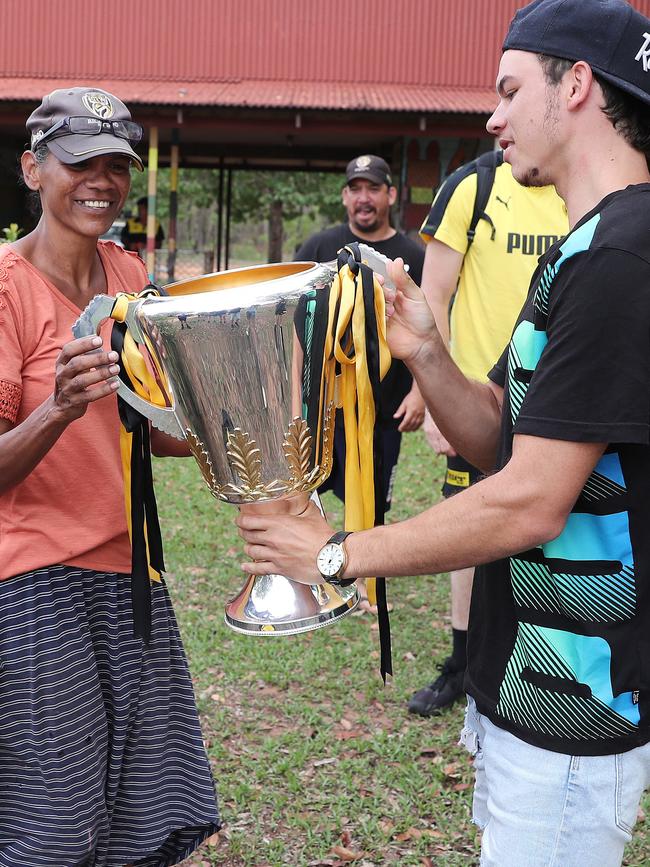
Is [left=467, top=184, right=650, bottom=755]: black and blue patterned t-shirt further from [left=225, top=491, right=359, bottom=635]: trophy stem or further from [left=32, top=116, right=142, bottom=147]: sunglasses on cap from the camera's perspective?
[left=32, top=116, right=142, bottom=147]: sunglasses on cap

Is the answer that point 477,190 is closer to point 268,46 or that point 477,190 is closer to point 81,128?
point 81,128

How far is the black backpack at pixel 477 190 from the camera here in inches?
134

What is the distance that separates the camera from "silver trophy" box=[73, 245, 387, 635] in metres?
1.63

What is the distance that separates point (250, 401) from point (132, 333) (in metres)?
0.26

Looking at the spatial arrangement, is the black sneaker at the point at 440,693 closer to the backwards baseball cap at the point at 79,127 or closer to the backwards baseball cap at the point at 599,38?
the backwards baseball cap at the point at 79,127

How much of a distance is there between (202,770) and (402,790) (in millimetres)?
1162

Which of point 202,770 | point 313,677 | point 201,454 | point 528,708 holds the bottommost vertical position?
point 313,677

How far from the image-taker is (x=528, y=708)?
1.58 metres

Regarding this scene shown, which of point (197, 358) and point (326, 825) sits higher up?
point (197, 358)

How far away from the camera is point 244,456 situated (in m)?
1.73

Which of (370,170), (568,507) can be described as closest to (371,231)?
(370,170)

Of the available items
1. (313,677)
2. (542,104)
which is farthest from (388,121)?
(542,104)

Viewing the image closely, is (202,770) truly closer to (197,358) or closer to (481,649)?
(481,649)

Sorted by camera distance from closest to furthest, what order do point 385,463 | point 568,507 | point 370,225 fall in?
1. point 568,507
2. point 385,463
3. point 370,225
